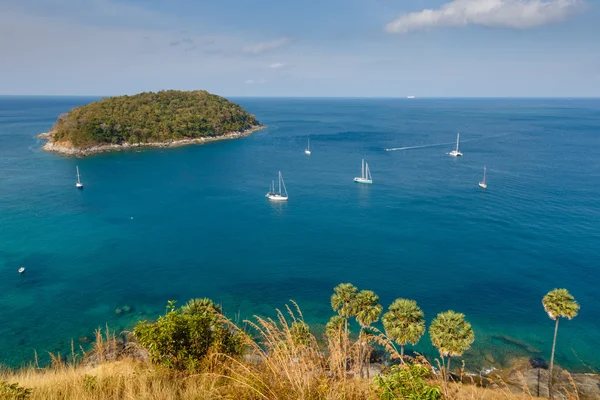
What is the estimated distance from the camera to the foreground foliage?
113750mm

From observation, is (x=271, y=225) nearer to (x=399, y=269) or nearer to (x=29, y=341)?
(x=399, y=269)

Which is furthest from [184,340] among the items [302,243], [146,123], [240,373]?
[146,123]

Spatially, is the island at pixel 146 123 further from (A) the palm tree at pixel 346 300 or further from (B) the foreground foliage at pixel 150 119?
(A) the palm tree at pixel 346 300

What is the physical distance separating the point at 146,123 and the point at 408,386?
13836cm

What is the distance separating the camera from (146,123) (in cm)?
12812

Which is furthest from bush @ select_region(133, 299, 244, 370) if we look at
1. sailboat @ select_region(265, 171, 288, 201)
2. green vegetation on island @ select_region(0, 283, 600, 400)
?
sailboat @ select_region(265, 171, 288, 201)

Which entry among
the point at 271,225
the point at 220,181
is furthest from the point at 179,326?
the point at 220,181

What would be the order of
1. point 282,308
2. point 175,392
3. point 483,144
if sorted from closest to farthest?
point 175,392 < point 282,308 < point 483,144

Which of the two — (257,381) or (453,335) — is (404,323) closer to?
(453,335)

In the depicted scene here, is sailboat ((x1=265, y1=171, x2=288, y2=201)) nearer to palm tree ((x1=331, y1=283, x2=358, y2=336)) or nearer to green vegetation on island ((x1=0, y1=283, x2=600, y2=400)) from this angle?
palm tree ((x1=331, y1=283, x2=358, y2=336))

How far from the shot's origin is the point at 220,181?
8238 cm

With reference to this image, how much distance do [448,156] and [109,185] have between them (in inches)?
3502

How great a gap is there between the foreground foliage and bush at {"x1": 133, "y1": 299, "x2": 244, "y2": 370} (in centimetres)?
11837

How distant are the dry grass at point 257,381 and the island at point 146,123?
115769mm
